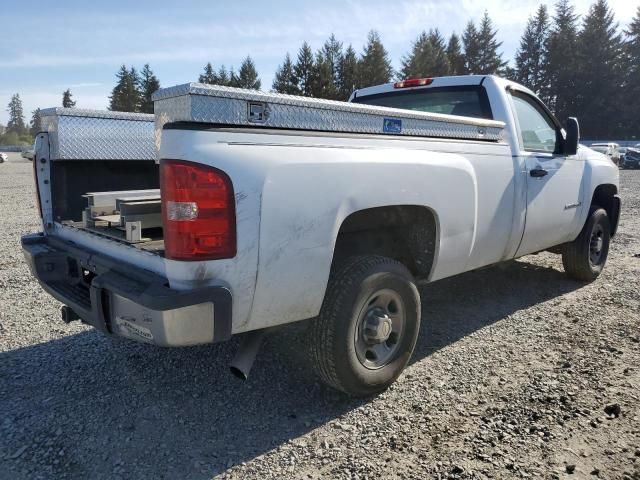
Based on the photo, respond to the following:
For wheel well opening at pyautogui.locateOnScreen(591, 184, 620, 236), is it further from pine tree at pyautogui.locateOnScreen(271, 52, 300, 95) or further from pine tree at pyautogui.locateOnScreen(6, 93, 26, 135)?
pine tree at pyautogui.locateOnScreen(6, 93, 26, 135)

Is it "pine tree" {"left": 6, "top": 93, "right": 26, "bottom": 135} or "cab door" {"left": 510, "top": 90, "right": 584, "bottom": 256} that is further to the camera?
"pine tree" {"left": 6, "top": 93, "right": 26, "bottom": 135}

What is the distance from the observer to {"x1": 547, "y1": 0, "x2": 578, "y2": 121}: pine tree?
210ft

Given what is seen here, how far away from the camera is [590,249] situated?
576 centimetres

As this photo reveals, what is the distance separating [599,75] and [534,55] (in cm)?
1270

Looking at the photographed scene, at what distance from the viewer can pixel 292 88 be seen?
214 ft

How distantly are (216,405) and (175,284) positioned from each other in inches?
44.2

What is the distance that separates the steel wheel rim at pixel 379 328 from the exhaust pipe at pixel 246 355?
60 cm

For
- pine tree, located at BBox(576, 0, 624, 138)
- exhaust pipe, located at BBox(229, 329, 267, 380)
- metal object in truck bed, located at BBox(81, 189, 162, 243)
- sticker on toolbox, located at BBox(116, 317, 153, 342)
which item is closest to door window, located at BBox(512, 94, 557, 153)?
exhaust pipe, located at BBox(229, 329, 267, 380)

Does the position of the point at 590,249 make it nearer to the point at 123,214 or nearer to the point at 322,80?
the point at 123,214

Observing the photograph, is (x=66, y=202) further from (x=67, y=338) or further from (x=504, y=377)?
(x=504, y=377)

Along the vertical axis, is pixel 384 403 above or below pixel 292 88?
below

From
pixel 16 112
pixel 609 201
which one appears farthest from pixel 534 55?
pixel 16 112

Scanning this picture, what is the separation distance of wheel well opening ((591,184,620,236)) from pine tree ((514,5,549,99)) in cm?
7139

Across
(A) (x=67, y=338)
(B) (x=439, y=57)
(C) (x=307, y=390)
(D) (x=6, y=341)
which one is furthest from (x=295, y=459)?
(B) (x=439, y=57)
